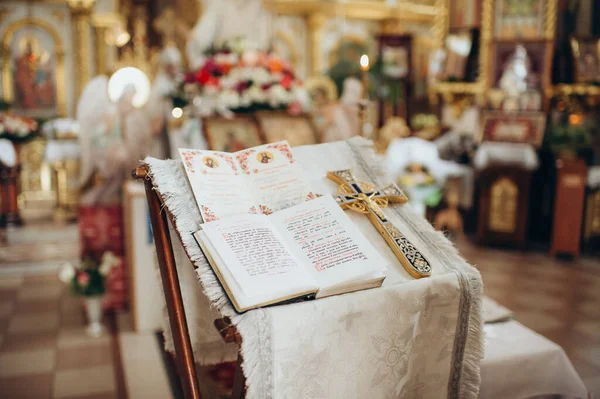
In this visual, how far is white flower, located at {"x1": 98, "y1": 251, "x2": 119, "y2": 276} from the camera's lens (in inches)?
148

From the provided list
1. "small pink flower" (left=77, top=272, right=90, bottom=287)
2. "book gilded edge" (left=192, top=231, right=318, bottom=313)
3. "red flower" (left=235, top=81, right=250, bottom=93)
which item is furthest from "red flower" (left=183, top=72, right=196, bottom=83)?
"book gilded edge" (left=192, top=231, right=318, bottom=313)

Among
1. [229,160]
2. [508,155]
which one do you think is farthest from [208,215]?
[508,155]

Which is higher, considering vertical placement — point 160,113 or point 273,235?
point 160,113

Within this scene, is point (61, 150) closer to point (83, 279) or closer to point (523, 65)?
point (83, 279)

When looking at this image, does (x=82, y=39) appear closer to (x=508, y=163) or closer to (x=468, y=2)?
(x=468, y=2)

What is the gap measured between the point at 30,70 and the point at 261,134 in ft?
22.0

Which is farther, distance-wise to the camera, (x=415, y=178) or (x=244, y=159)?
(x=415, y=178)

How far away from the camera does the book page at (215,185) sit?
4.88 feet

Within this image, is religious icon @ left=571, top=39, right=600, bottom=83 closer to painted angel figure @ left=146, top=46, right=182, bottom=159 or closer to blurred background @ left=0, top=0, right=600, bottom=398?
blurred background @ left=0, top=0, right=600, bottom=398

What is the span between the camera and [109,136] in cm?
391

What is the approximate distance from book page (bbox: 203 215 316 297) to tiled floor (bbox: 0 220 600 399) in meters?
1.72

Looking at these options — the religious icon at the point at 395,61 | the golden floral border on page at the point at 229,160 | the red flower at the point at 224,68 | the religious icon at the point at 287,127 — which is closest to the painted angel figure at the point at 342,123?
the religious icon at the point at 287,127

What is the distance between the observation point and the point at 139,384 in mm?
2920

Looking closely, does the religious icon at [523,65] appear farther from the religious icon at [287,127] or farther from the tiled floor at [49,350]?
the tiled floor at [49,350]
